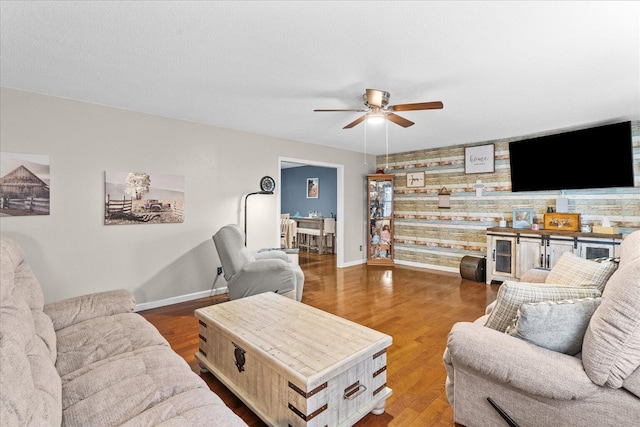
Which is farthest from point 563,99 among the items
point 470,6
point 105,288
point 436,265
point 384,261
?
point 105,288

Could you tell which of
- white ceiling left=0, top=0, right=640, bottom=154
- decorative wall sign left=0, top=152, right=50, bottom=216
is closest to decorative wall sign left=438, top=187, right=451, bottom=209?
white ceiling left=0, top=0, right=640, bottom=154

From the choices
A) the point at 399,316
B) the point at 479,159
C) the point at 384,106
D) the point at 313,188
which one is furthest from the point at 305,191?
the point at 384,106

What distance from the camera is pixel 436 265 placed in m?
6.06

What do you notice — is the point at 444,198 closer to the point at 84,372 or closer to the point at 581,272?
the point at 581,272

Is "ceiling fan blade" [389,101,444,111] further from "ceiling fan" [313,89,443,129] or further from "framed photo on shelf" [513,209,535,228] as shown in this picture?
"framed photo on shelf" [513,209,535,228]

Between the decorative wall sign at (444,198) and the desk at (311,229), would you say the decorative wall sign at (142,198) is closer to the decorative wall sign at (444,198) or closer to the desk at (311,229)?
the desk at (311,229)

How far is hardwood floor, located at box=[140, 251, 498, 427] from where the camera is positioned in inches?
78.0

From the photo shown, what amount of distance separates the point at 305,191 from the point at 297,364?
7.35m

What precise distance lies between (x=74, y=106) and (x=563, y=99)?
Answer: 500 cm

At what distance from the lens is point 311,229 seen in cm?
796

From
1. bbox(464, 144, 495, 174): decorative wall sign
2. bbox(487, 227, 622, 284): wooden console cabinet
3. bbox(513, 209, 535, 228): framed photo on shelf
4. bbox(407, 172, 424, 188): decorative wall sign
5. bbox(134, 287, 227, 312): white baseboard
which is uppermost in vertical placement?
bbox(464, 144, 495, 174): decorative wall sign

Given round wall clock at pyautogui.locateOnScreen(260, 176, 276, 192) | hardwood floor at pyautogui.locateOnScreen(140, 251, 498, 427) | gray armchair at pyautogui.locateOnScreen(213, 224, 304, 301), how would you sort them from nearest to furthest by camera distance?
hardwood floor at pyautogui.locateOnScreen(140, 251, 498, 427)
gray armchair at pyautogui.locateOnScreen(213, 224, 304, 301)
round wall clock at pyautogui.locateOnScreen(260, 176, 276, 192)

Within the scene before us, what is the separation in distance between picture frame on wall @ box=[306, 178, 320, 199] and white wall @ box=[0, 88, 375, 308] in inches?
135

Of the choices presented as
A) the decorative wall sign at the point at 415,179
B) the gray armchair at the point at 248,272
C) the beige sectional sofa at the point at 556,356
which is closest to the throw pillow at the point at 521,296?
the beige sectional sofa at the point at 556,356
